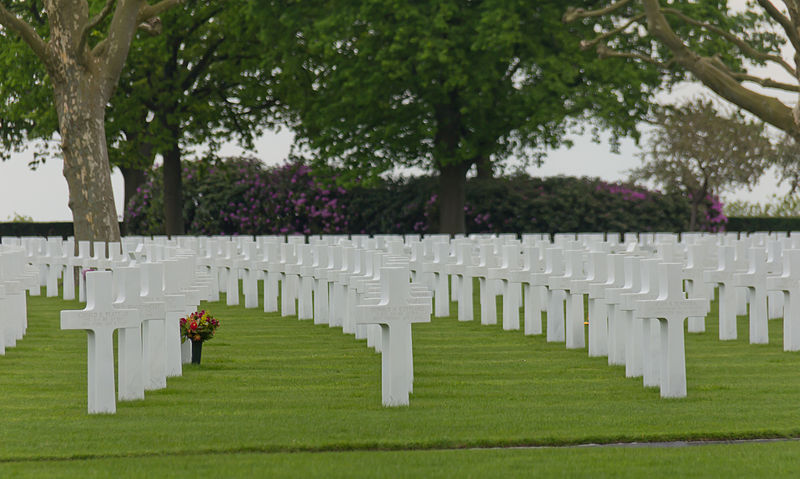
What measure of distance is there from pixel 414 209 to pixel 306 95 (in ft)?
17.6

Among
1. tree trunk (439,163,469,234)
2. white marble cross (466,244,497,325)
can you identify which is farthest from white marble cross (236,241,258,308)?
tree trunk (439,163,469,234)

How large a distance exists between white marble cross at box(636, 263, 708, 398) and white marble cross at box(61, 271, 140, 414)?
14.0 feet

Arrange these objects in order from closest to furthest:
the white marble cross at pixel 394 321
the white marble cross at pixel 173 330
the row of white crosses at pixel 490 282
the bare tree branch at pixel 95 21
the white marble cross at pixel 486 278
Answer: the white marble cross at pixel 394 321, the white marble cross at pixel 173 330, the row of white crosses at pixel 490 282, the white marble cross at pixel 486 278, the bare tree branch at pixel 95 21

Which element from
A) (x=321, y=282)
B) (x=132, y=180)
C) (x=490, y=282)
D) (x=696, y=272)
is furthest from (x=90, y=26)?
(x=132, y=180)

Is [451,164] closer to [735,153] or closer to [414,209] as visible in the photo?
[414,209]

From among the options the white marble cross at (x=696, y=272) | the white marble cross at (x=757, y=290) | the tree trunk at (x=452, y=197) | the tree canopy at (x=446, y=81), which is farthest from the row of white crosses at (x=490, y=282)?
the tree trunk at (x=452, y=197)

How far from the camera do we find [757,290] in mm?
13516

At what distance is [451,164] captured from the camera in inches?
1417

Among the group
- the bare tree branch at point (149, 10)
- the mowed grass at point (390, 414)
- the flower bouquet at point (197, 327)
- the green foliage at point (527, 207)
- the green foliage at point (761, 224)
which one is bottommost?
the mowed grass at point (390, 414)

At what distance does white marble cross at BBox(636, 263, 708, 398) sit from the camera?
9523 millimetres

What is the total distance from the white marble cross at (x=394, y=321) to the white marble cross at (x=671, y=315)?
1970 mm

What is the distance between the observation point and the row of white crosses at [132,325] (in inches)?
340

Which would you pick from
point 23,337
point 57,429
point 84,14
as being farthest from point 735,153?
point 57,429

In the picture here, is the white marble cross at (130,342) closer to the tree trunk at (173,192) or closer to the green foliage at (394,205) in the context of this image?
the green foliage at (394,205)
